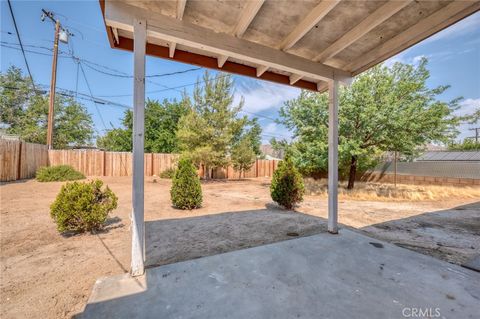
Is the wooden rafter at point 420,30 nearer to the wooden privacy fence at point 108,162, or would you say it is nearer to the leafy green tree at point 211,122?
the leafy green tree at point 211,122

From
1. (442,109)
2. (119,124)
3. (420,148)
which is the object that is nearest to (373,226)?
(442,109)

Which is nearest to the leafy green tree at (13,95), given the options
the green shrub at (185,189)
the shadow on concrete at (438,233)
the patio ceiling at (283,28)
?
the green shrub at (185,189)

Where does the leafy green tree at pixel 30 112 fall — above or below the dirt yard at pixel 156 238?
above

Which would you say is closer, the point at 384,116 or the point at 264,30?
the point at 264,30

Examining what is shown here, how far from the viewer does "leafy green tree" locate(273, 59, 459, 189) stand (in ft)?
23.9

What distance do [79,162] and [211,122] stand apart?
7740 mm

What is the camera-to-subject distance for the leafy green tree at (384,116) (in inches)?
287

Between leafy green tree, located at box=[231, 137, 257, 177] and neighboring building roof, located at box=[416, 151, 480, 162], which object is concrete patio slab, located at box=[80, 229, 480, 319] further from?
neighboring building roof, located at box=[416, 151, 480, 162]

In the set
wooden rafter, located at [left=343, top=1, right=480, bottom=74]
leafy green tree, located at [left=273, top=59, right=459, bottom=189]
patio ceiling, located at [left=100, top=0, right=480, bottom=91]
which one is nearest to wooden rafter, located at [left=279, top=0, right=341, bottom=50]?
patio ceiling, located at [left=100, top=0, right=480, bottom=91]

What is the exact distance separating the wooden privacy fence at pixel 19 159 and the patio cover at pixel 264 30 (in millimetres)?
9792

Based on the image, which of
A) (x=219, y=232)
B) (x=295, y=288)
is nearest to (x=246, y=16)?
(x=295, y=288)

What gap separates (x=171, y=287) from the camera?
179 centimetres

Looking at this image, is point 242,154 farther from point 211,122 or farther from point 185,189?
point 185,189

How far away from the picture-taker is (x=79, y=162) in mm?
11914
